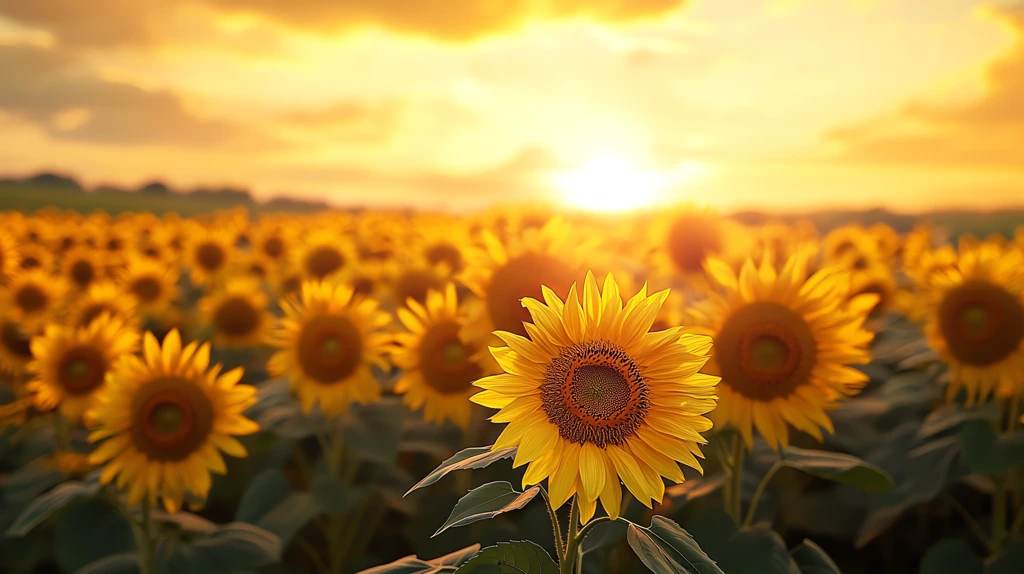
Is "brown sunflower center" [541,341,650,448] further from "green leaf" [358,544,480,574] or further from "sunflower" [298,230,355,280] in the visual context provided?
"sunflower" [298,230,355,280]

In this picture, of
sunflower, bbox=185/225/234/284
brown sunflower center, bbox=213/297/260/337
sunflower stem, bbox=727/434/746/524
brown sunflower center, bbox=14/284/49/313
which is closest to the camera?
sunflower stem, bbox=727/434/746/524

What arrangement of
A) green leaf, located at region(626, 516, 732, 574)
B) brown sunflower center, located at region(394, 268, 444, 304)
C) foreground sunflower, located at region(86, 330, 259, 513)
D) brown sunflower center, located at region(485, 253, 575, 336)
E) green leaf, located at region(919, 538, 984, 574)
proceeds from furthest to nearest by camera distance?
1. brown sunflower center, located at region(394, 268, 444, 304)
2. brown sunflower center, located at region(485, 253, 575, 336)
3. foreground sunflower, located at region(86, 330, 259, 513)
4. green leaf, located at region(919, 538, 984, 574)
5. green leaf, located at region(626, 516, 732, 574)

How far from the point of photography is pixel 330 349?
205 inches

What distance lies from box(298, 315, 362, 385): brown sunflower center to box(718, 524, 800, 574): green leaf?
9.92ft

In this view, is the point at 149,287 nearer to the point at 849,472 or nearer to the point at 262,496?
the point at 262,496

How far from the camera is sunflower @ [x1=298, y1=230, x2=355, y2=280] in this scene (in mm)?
9000

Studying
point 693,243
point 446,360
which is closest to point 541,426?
point 446,360

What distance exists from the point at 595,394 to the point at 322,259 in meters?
7.53

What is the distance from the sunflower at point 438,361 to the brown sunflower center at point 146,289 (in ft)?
18.8

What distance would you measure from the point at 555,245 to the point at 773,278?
145 centimetres

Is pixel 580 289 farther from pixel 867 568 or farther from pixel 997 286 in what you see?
pixel 867 568

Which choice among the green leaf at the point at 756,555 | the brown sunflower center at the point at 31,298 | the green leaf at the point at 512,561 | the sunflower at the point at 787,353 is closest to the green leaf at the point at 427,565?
the green leaf at the point at 512,561

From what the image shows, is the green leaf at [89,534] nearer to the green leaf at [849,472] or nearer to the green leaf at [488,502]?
the green leaf at [488,502]

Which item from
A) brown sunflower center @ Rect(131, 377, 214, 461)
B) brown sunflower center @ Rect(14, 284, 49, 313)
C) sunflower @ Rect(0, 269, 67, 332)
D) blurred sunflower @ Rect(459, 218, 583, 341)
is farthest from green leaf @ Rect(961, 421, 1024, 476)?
brown sunflower center @ Rect(14, 284, 49, 313)
